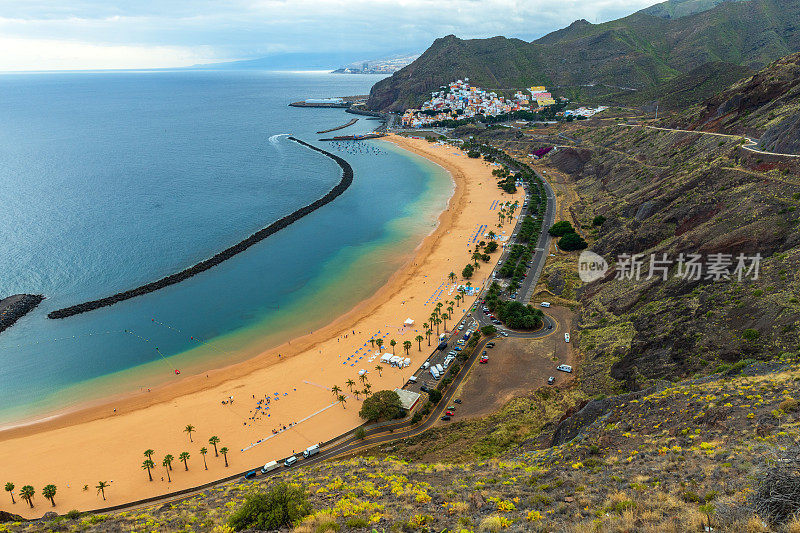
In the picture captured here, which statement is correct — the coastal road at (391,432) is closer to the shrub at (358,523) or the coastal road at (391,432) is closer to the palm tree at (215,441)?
the palm tree at (215,441)

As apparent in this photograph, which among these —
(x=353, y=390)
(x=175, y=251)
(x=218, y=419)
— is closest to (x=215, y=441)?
(x=218, y=419)

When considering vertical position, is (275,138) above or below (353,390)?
above

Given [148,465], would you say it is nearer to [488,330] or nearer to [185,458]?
[185,458]

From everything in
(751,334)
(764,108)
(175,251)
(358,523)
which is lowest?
(175,251)

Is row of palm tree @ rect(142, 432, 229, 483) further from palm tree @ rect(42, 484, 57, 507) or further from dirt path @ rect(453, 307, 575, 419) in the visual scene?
dirt path @ rect(453, 307, 575, 419)

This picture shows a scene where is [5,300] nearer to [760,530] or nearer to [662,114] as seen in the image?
[760,530]

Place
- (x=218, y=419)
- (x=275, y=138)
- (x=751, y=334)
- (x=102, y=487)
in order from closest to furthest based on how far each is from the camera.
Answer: (x=751, y=334) < (x=102, y=487) < (x=218, y=419) < (x=275, y=138)

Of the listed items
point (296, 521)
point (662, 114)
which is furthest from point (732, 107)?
point (296, 521)

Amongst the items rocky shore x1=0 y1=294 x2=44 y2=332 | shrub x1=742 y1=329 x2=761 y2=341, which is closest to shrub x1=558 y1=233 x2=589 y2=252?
shrub x1=742 y1=329 x2=761 y2=341
